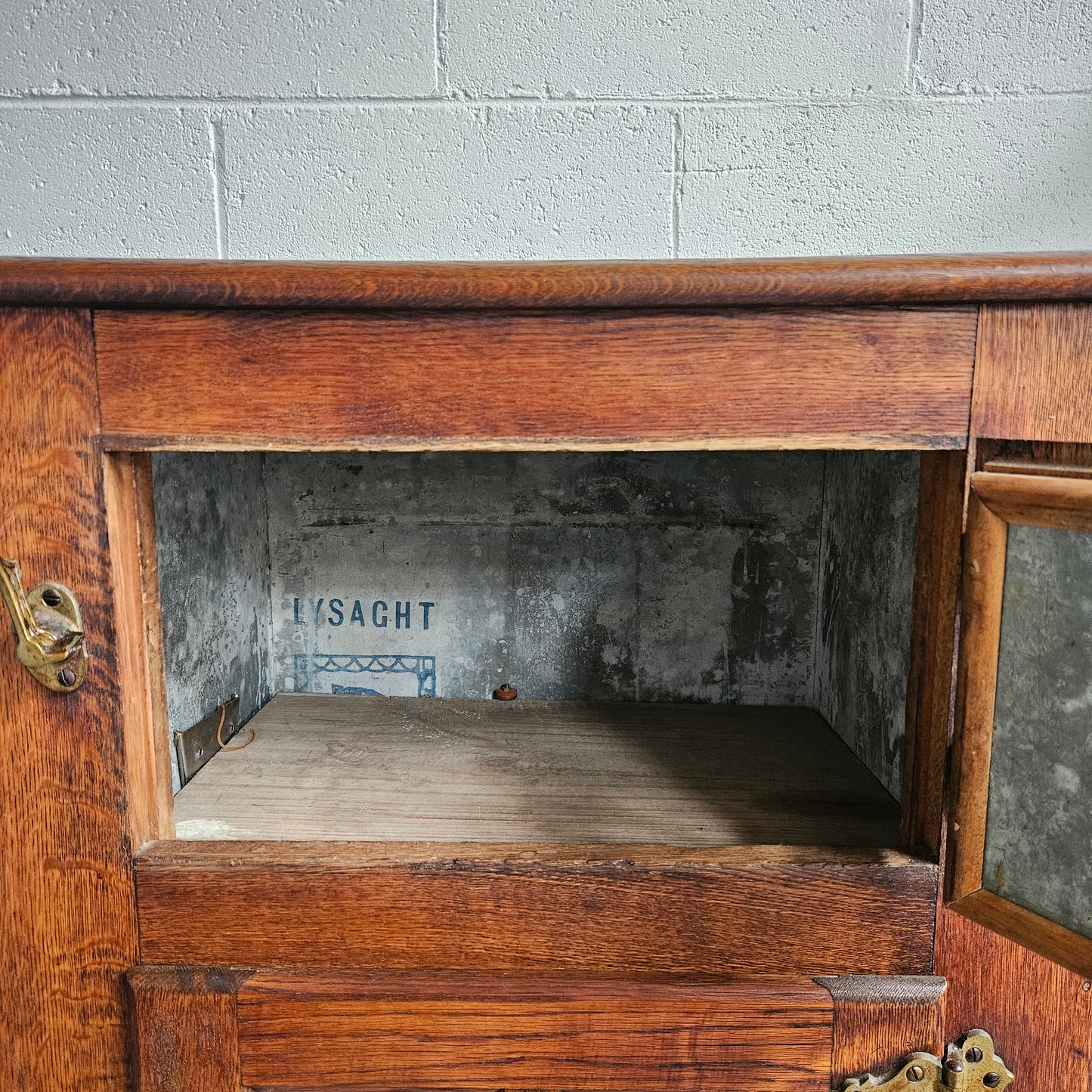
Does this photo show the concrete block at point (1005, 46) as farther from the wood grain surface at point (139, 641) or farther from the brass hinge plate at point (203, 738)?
the brass hinge plate at point (203, 738)

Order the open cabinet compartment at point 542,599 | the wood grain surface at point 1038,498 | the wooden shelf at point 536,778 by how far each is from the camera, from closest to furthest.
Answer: the wood grain surface at point 1038,498, the wooden shelf at point 536,778, the open cabinet compartment at point 542,599

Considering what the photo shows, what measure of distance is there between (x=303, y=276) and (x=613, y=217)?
2.52 ft

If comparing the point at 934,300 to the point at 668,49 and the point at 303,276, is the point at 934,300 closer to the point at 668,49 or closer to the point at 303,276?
the point at 303,276

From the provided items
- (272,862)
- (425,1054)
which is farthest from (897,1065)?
(272,862)

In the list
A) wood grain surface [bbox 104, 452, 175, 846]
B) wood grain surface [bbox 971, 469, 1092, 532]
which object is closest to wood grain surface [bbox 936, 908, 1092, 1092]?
wood grain surface [bbox 971, 469, 1092, 532]

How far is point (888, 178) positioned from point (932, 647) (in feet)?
2.83

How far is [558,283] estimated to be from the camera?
620 millimetres

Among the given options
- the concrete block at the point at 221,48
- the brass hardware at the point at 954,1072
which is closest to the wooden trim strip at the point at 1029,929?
the brass hardware at the point at 954,1072

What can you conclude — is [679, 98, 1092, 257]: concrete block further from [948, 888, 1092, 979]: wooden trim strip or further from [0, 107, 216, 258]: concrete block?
[948, 888, 1092, 979]: wooden trim strip

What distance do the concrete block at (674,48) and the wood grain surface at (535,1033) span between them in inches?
45.3

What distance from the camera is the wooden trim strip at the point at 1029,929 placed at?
1.99 ft

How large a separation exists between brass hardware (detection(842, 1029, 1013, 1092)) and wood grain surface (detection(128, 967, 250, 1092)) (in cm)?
52

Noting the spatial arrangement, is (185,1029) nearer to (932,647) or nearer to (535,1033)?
(535,1033)

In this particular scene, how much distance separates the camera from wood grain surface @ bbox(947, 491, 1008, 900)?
632mm
